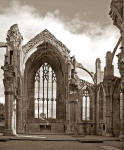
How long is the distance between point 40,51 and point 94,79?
Answer: 6572 millimetres

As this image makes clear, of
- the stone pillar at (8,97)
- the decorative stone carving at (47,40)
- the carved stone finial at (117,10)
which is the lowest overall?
the stone pillar at (8,97)

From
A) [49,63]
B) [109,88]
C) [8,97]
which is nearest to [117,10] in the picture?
[8,97]

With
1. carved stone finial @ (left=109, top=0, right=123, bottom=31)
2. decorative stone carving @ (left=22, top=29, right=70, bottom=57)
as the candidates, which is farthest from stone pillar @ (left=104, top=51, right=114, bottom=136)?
carved stone finial @ (left=109, top=0, right=123, bottom=31)

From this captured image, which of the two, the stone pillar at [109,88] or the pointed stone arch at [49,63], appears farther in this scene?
the pointed stone arch at [49,63]

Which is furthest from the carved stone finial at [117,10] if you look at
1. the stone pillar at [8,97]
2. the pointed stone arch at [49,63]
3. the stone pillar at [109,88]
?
the pointed stone arch at [49,63]

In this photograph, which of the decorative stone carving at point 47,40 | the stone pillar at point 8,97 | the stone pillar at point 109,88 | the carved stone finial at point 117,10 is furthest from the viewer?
the decorative stone carving at point 47,40

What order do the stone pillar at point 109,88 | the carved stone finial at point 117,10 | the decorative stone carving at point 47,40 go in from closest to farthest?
the carved stone finial at point 117,10 → the stone pillar at point 109,88 → the decorative stone carving at point 47,40

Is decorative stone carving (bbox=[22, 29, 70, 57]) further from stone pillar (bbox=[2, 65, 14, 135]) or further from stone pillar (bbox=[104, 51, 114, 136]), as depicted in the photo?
stone pillar (bbox=[2, 65, 14, 135])

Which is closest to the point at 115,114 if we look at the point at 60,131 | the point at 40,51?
the point at 60,131

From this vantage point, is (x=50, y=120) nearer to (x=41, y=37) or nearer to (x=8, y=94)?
(x=41, y=37)

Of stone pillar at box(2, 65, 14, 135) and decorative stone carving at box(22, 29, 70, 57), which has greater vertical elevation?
decorative stone carving at box(22, 29, 70, 57)

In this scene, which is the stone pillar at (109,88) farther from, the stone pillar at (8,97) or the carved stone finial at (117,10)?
the carved stone finial at (117,10)

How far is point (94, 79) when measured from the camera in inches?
1374

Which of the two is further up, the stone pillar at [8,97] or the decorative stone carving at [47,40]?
the decorative stone carving at [47,40]
